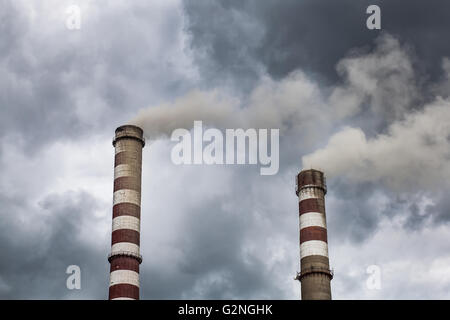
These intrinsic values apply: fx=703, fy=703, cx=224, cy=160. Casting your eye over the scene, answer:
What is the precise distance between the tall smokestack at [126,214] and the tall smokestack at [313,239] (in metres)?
9.18

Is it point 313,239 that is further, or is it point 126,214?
point 126,214

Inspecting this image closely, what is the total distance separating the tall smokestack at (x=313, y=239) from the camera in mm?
38312

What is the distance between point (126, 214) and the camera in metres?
39.1

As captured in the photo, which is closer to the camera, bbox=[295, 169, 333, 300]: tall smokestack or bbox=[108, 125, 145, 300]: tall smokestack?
bbox=[108, 125, 145, 300]: tall smokestack

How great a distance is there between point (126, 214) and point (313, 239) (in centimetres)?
1048

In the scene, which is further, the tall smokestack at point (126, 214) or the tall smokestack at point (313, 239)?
the tall smokestack at point (313, 239)

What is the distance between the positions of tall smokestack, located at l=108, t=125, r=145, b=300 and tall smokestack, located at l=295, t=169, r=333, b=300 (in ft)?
30.1

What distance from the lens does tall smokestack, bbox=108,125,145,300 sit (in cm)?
3766

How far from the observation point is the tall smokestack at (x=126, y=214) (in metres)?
37.7

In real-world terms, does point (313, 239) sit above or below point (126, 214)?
below

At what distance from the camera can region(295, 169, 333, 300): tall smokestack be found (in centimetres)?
3831

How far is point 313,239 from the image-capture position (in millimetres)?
39000
